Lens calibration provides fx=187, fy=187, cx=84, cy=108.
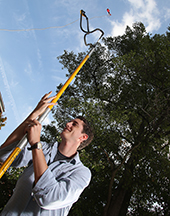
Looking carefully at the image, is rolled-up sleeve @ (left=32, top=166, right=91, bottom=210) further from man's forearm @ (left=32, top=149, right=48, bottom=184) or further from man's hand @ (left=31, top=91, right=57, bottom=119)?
man's hand @ (left=31, top=91, right=57, bottom=119)

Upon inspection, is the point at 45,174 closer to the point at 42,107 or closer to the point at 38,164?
the point at 38,164

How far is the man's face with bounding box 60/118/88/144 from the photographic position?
6.88 ft

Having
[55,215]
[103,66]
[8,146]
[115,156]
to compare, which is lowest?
[55,215]

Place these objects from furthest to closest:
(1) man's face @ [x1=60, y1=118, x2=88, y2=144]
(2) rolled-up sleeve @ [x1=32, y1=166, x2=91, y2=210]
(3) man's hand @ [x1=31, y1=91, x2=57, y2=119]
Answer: (1) man's face @ [x1=60, y1=118, x2=88, y2=144] < (3) man's hand @ [x1=31, y1=91, x2=57, y2=119] < (2) rolled-up sleeve @ [x1=32, y1=166, x2=91, y2=210]

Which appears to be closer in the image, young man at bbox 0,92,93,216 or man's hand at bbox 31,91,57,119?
young man at bbox 0,92,93,216

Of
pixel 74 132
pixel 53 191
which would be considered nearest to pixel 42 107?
pixel 74 132

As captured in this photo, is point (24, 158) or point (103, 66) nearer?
point (24, 158)

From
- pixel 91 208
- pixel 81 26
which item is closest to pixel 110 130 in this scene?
pixel 91 208

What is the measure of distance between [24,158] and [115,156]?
928cm

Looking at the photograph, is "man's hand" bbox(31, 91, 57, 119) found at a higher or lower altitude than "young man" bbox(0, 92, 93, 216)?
higher

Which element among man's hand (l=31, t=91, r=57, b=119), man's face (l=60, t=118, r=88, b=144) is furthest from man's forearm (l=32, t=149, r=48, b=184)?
man's face (l=60, t=118, r=88, b=144)

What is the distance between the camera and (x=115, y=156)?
1055 centimetres

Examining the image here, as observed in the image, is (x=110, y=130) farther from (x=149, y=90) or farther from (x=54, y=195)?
(x=54, y=195)

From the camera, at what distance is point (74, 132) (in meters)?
2.15
